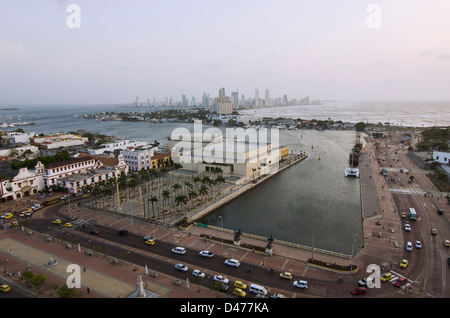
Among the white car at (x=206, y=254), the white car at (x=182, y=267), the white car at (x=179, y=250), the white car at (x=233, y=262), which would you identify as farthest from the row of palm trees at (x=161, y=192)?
the white car at (x=233, y=262)

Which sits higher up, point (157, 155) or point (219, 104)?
point (219, 104)

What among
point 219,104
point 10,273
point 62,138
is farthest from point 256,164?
point 219,104

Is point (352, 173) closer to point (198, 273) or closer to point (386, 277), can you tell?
point (386, 277)

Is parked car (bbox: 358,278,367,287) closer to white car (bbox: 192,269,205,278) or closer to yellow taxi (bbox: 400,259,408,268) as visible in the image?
yellow taxi (bbox: 400,259,408,268)

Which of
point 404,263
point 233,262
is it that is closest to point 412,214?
point 404,263
